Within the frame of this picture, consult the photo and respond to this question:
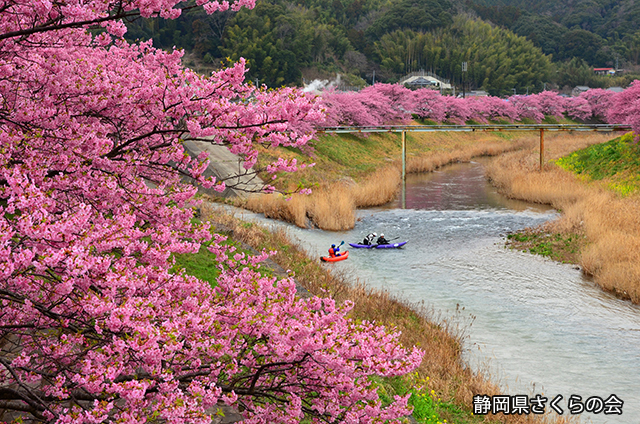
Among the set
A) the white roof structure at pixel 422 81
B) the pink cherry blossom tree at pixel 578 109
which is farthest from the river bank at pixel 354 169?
the white roof structure at pixel 422 81

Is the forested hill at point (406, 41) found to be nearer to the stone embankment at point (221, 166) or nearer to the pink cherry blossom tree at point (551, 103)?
the pink cherry blossom tree at point (551, 103)

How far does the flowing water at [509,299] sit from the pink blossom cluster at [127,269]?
593cm

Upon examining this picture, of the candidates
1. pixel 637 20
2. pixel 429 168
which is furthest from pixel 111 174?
pixel 637 20

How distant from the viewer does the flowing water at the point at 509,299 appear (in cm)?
1043

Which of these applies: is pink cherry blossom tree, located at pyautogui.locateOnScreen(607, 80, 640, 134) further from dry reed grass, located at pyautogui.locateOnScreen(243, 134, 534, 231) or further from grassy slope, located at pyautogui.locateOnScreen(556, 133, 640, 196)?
dry reed grass, located at pyautogui.locateOnScreen(243, 134, 534, 231)

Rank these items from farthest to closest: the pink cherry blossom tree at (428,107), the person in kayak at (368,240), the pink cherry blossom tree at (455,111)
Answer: the pink cherry blossom tree at (455,111) < the pink cherry blossom tree at (428,107) < the person in kayak at (368,240)

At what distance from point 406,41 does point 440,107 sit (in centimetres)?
7237

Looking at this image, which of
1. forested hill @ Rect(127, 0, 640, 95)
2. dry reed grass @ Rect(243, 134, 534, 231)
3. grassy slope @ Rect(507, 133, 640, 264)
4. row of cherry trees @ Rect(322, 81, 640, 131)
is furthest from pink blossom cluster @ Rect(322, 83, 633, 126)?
forested hill @ Rect(127, 0, 640, 95)

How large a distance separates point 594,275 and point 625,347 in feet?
17.1

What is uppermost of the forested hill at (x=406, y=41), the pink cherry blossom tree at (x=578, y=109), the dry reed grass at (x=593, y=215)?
the forested hill at (x=406, y=41)

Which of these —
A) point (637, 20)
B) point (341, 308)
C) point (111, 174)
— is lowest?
point (341, 308)

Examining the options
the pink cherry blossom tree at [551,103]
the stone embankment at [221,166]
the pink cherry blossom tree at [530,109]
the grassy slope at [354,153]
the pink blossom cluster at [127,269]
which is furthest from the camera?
the pink cherry blossom tree at [551,103]

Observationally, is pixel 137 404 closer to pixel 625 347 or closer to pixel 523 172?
pixel 625 347

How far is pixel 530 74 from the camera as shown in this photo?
130 m
